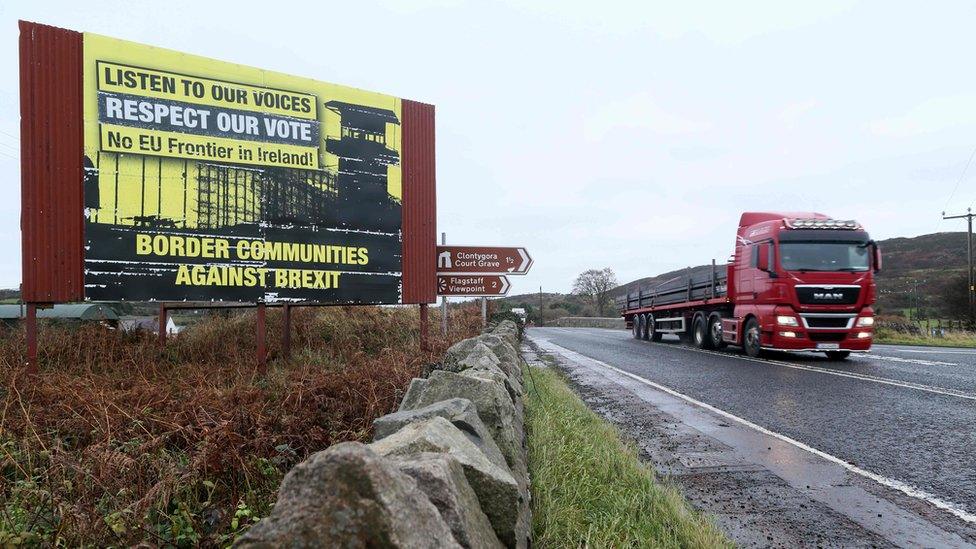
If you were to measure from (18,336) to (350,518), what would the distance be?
931 centimetres

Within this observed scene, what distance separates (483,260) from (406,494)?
8449 millimetres

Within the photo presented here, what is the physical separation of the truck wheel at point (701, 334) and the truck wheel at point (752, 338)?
2.28m

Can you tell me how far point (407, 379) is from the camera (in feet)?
16.1

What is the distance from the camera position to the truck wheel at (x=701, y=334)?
1681 cm

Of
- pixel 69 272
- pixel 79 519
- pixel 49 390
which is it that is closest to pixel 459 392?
pixel 79 519

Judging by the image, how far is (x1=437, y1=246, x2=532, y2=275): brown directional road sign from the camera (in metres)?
9.53

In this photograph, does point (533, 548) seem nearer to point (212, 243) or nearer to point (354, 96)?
point (212, 243)

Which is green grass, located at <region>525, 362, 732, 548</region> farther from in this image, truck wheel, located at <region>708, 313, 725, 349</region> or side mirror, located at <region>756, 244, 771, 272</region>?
truck wheel, located at <region>708, 313, 725, 349</region>

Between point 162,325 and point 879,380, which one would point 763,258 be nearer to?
point 879,380

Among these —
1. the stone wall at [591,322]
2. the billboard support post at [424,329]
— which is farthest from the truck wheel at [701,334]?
the stone wall at [591,322]

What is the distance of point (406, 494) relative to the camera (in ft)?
4.22

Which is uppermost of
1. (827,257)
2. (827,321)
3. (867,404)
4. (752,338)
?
(827,257)

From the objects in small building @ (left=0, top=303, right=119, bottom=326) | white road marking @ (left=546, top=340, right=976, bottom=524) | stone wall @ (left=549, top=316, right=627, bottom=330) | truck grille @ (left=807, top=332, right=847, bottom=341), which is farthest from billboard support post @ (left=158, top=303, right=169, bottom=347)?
stone wall @ (left=549, top=316, right=627, bottom=330)

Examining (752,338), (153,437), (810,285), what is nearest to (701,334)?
(752,338)
